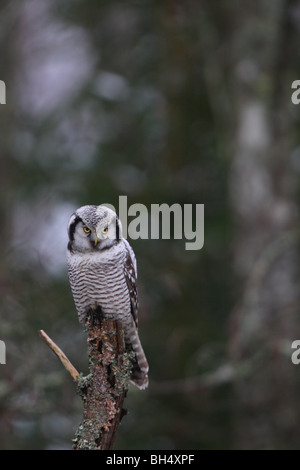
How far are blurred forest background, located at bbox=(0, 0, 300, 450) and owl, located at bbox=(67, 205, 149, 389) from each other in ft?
5.97

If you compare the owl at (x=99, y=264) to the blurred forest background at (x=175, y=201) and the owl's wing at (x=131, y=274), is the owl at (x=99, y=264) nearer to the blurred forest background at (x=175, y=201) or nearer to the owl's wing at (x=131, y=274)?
the owl's wing at (x=131, y=274)

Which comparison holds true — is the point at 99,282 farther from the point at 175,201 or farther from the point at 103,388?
the point at 175,201

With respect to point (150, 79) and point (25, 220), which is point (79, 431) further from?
point (150, 79)

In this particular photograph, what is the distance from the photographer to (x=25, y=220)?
29.0ft

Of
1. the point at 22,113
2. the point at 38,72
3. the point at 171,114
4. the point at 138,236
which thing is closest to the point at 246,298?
the point at 138,236

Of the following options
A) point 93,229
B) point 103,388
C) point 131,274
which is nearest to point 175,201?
point 131,274

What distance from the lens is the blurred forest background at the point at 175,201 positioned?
5809mm

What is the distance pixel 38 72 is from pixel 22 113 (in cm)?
183

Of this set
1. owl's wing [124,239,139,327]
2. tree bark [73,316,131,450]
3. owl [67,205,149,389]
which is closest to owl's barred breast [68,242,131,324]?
owl [67,205,149,389]

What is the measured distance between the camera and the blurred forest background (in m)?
5.81

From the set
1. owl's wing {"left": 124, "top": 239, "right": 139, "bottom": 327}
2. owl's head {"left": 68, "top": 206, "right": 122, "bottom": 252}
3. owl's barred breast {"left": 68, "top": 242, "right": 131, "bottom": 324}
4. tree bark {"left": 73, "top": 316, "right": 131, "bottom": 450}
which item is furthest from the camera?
owl's wing {"left": 124, "top": 239, "right": 139, "bottom": 327}

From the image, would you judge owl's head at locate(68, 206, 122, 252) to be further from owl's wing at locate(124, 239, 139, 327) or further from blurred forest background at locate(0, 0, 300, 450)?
blurred forest background at locate(0, 0, 300, 450)

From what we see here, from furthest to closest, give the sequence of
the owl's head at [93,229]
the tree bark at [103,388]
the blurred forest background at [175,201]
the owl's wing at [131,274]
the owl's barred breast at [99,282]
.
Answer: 1. the blurred forest background at [175,201]
2. the owl's wing at [131,274]
3. the owl's barred breast at [99,282]
4. the owl's head at [93,229]
5. the tree bark at [103,388]

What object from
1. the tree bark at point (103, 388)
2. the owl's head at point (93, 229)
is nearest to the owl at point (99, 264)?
the owl's head at point (93, 229)
